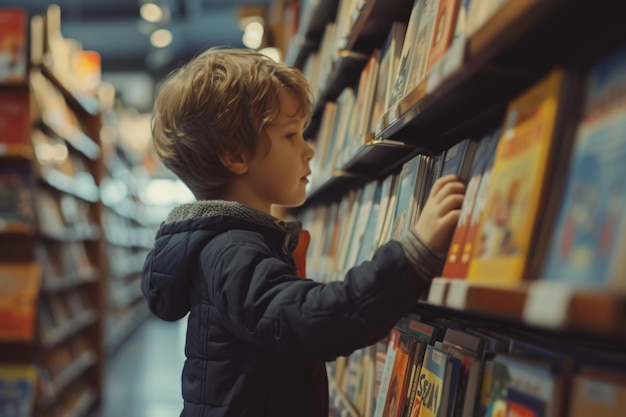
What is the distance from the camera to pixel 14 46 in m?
3.80

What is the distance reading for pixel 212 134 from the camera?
154 cm

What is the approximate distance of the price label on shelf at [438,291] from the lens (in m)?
1.00

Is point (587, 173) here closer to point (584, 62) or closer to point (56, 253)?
point (584, 62)

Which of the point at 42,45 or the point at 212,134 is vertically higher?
the point at 42,45

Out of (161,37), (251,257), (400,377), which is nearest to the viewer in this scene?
(251,257)

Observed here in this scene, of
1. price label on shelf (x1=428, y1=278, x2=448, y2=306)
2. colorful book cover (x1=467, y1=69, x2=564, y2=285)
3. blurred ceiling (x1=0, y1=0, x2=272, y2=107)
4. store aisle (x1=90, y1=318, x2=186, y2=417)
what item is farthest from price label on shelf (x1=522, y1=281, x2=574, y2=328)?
blurred ceiling (x1=0, y1=0, x2=272, y2=107)

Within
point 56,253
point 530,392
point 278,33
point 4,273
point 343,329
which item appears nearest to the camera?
point 530,392

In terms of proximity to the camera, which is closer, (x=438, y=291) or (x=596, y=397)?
(x=596, y=397)

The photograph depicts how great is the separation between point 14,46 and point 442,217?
3.34 meters

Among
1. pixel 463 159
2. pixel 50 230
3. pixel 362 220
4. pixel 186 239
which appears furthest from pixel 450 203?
pixel 50 230

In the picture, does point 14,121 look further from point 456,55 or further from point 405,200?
point 456,55

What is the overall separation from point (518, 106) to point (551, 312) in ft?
1.33

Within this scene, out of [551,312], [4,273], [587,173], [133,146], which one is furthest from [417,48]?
[133,146]

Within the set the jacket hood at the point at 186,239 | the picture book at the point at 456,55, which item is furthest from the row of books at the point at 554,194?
the jacket hood at the point at 186,239
